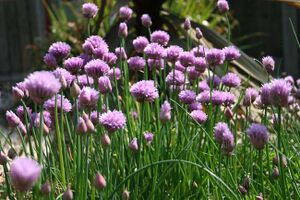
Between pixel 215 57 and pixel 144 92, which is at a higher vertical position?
pixel 215 57

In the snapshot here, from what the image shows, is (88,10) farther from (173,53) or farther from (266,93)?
(266,93)

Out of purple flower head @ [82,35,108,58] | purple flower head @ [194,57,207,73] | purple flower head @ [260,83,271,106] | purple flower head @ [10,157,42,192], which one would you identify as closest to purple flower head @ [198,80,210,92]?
purple flower head @ [194,57,207,73]

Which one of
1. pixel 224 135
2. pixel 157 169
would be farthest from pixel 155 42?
pixel 224 135

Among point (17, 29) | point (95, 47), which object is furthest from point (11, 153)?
point (17, 29)

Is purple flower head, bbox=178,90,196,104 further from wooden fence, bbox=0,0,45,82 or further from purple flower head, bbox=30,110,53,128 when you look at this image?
wooden fence, bbox=0,0,45,82

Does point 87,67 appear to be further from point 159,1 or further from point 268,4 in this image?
point 268,4

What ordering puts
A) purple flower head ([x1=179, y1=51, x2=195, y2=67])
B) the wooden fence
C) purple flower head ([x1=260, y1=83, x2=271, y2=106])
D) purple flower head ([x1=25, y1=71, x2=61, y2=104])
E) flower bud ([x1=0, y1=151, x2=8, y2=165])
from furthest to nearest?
the wooden fence → purple flower head ([x1=179, y1=51, x2=195, y2=67]) → flower bud ([x1=0, y1=151, x2=8, y2=165]) → purple flower head ([x1=260, y1=83, x2=271, y2=106]) → purple flower head ([x1=25, y1=71, x2=61, y2=104])
